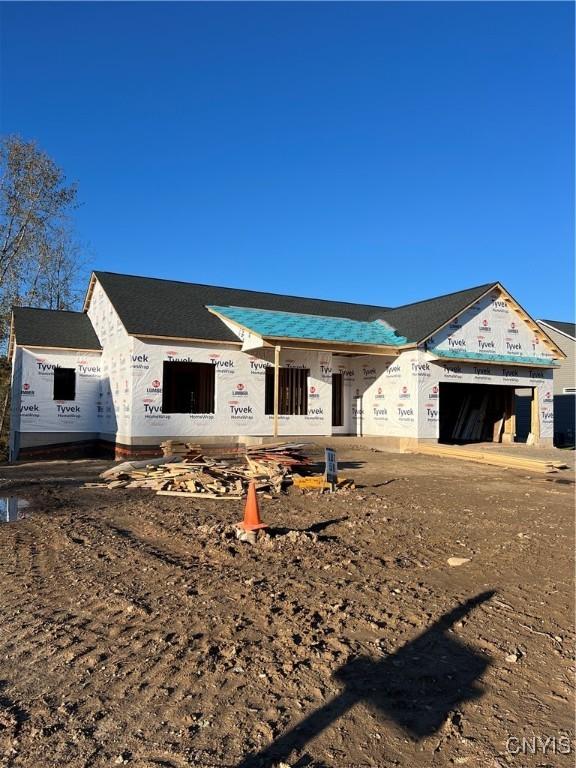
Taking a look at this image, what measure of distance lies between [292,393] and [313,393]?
2.70 feet

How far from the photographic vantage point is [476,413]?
25922mm

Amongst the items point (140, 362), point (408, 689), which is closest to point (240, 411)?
point (140, 362)

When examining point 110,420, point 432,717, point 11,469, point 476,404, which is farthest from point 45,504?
point 476,404

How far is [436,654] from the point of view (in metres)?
4.13

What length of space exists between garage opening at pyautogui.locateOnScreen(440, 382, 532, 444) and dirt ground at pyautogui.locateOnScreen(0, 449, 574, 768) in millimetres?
17368

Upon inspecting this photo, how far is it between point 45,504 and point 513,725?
8.79 m

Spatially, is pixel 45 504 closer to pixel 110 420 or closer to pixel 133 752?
pixel 133 752

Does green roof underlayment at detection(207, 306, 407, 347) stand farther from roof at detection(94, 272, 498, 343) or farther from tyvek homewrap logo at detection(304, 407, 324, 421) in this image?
tyvek homewrap logo at detection(304, 407, 324, 421)

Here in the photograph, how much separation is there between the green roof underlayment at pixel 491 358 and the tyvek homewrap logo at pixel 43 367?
46.2 ft

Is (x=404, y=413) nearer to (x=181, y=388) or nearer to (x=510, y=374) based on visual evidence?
(x=510, y=374)

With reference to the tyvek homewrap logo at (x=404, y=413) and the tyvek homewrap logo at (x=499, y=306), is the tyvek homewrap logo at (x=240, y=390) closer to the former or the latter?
the tyvek homewrap logo at (x=404, y=413)

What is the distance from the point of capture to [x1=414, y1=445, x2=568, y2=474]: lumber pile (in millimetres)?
15750

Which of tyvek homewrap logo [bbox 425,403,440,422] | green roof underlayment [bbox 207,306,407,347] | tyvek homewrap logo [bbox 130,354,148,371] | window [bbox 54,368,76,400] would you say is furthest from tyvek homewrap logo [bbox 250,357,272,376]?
window [bbox 54,368,76,400]

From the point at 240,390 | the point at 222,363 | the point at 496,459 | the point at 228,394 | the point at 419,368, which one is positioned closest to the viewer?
the point at 496,459
